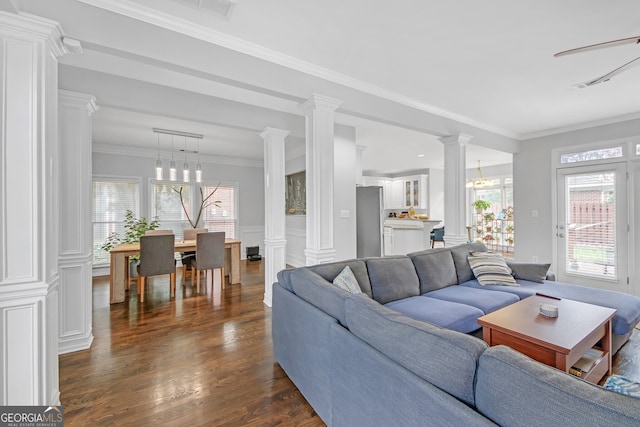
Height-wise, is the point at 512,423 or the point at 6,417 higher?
the point at 512,423

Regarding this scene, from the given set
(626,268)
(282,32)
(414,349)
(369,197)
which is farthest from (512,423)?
(626,268)

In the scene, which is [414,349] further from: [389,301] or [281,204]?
[281,204]

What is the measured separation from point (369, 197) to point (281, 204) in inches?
81.2

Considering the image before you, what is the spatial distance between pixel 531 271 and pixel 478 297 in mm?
1128

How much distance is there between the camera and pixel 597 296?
2662 millimetres

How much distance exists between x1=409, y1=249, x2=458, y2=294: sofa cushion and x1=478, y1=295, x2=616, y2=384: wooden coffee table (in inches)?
31.9

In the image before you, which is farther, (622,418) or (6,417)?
(6,417)

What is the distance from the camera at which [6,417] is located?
1.51m

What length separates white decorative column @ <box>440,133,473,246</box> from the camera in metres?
4.32

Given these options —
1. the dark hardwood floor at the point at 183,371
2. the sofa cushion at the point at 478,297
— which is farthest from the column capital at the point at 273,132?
the sofa cushion at the point at 478,297

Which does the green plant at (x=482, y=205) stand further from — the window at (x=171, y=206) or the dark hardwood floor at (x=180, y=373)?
the window at (x=171, y=206)

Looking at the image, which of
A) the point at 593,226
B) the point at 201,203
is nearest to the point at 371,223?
the point at 593,226

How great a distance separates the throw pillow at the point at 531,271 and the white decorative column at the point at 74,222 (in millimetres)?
4579

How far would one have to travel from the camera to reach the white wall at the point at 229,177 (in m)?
5.83
